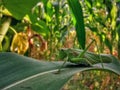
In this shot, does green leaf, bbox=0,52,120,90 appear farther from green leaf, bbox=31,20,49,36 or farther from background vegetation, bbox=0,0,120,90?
green leaf, bbox=31,20,49,36

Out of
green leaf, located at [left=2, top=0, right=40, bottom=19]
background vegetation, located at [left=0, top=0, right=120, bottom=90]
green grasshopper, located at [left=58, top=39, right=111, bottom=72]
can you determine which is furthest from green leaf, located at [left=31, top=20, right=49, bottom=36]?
green grasshopper, located at [left=58, top=39, right=111, bottom=72]

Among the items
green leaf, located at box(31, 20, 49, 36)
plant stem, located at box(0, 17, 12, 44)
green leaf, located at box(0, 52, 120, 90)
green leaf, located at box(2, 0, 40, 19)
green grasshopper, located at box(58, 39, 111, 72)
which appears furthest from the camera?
green leaf, located at box(31, 20, 49, 36)

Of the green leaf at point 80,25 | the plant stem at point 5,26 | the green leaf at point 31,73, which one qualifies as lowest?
the green leaf at point 31,73

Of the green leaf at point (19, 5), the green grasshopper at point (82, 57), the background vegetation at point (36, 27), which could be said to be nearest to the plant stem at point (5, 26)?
the background vegetation at point (36, 27)

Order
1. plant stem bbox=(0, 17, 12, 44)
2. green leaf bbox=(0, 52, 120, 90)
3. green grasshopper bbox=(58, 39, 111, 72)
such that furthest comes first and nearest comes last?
plant stem bbox=(0, 17, 12, 44) < green grasshopper bbox=(58, 39, 111, 72) < green leaf bbox=(0, 52, 120, 90)

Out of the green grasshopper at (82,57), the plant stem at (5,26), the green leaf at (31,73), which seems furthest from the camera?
the plant stem at (5,26)

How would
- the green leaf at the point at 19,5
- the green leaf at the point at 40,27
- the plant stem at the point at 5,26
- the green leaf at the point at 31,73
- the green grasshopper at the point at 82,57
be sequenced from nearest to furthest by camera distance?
the green leaf at the point at 31,73 → the green grasshopper at the point at 82,57 → the green leaf at the point at 19,5 → the plant stem at the point at 5,26 → the green leaf at the point at 40,27

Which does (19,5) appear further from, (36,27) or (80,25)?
(36,27)

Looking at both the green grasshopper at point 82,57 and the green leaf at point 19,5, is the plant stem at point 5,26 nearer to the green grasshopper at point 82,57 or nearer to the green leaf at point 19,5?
the green leaf at point 19,5
